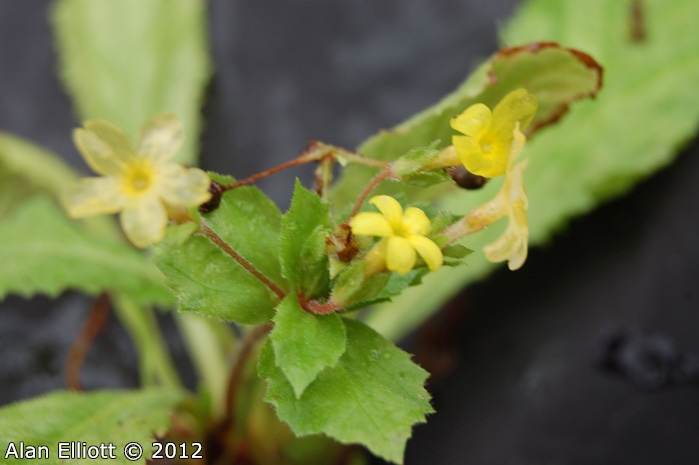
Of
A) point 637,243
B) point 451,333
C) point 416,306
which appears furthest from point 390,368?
point 637,243

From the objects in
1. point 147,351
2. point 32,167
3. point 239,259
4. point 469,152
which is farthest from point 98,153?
point 32,167

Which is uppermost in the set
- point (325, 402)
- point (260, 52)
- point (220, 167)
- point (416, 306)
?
point (260, 52)

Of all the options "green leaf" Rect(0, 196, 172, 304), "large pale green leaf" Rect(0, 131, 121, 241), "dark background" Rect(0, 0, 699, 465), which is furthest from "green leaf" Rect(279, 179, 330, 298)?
"large pale green leaf" Rect(0, 131, 121, 241)

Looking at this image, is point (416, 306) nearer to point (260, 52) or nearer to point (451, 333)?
point (451, 333)

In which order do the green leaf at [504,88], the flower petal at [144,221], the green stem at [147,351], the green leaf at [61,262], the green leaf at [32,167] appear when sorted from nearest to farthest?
1. the flower petal at [144,221]
2. the green leaf at [504,88]
3. the green leaf at [61,262]
4. the green stem at [147,351]
5. the green leaf at [32,167]

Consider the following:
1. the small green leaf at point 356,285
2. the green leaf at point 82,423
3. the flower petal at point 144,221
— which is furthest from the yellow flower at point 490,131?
the green leaf at point 82,423

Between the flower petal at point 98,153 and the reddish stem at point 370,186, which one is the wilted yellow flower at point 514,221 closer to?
the reddish stem at point 370,186

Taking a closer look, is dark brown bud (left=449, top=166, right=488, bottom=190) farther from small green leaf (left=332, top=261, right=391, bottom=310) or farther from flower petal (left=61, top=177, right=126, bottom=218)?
flower petal (left=61, top=177, right=126, bottom=218)
